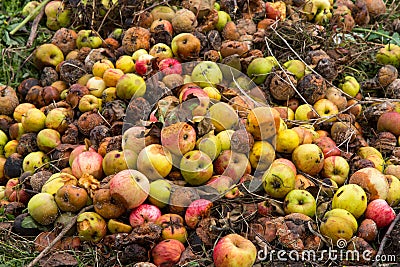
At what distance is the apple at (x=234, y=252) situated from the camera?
344 cm

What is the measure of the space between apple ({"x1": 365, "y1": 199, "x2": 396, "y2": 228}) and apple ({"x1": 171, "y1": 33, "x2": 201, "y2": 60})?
1.99 meters

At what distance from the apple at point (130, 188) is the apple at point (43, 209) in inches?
19.3

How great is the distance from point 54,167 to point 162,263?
1.33 metres

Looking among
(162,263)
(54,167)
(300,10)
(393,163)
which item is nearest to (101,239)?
(162,263)

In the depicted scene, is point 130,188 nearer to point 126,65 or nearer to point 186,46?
point 126,65

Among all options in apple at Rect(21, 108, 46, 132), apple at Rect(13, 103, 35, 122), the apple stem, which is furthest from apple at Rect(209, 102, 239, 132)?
the apple stem

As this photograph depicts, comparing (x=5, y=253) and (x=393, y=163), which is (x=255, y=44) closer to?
(x=393, y=163)

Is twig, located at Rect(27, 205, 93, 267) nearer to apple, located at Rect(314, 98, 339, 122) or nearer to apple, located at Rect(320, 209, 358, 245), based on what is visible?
apple, located at Rect(320, 209, 358, 245)

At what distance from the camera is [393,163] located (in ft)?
14.9

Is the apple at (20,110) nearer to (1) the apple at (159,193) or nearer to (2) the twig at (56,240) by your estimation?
(2) the twig at (56,240)

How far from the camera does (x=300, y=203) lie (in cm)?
393

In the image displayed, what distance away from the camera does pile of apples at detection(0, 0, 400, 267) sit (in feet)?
12.6

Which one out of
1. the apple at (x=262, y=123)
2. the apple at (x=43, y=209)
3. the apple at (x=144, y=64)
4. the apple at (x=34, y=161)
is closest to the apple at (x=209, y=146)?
the apple at (x=262, y=123)

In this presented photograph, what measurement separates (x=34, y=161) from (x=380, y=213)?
8.79ft
